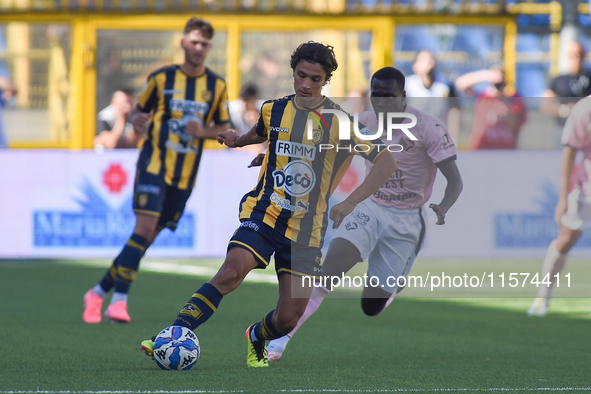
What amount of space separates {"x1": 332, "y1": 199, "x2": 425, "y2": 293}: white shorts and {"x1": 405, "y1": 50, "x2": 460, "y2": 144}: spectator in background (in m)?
4.85

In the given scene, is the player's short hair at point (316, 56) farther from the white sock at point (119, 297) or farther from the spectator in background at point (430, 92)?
the spectator in background at point (430, 92)

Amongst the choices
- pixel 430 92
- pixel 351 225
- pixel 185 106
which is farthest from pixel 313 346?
pixel 430 92

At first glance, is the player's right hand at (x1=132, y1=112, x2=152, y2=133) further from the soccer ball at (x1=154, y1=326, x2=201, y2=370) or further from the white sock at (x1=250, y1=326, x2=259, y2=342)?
the soccer ball at (x1=154, y1=326, x2=201, y2=370)

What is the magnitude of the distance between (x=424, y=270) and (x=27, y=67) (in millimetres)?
7220

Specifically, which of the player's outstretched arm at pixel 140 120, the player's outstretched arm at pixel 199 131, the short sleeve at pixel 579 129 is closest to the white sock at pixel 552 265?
the short sleeve at pixel 579 129

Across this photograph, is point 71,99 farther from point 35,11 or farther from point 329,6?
point 329,6

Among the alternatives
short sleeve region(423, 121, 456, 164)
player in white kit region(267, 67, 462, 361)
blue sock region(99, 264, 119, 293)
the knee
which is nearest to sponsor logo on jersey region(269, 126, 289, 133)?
player in white kit region(267, 67, 462, 361)

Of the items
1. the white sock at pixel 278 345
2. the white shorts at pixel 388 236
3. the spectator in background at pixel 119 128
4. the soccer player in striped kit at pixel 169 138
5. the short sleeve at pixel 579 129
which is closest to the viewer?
the white sock at pixel 278 345

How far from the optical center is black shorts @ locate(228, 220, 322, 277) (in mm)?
4523

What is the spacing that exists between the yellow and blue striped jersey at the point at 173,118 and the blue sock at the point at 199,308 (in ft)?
8.34

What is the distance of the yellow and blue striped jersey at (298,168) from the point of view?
15.1 feet

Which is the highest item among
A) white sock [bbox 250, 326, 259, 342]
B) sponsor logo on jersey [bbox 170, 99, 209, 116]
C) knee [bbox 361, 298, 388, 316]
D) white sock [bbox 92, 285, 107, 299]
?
sponsor logo on jersey [bbox 170, 99, 209, 116]

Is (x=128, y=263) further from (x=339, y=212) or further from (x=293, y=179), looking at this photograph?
(x=339, y=212)

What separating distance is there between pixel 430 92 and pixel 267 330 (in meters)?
6.78
